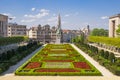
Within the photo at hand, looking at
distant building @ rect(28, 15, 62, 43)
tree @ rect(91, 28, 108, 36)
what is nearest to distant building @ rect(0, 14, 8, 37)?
distant building @ rect(28, 15, 62, 43)

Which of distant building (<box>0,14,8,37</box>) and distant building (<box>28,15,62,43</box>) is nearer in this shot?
distant building (<box>0,14,8,37</box>)

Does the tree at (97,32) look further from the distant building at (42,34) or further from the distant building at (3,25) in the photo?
the distant building at (3,25)

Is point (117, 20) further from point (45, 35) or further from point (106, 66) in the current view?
point (106, 66)

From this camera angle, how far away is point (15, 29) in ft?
592

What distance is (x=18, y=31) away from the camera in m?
184

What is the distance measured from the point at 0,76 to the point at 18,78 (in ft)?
8.56

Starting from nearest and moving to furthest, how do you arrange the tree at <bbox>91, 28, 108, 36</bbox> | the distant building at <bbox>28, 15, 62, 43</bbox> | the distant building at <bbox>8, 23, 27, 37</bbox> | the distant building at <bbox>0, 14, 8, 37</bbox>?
the distant building at <bbox>0, 14, 8, 37</bbox> < the distant building at <bbox>28, 15, 62, 43</bbox> < the tree at <bbox>91, 28, 108, 36</bbox> < the distant building at <bbox>8, 23, 27, 37</bbox>

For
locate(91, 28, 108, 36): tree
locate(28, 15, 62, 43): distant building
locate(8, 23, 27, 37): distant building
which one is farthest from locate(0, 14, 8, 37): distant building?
locate(91, 28, 108, 36): tree

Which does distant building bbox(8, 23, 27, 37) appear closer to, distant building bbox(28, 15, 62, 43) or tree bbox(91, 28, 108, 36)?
distant building bbox(28, 15, 62, 43)

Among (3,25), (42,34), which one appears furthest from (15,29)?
(3,25)

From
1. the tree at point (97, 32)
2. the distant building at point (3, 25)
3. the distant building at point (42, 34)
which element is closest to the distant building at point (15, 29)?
the distant building at point (42, 34)

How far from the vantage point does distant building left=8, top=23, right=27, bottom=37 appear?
177812 mm

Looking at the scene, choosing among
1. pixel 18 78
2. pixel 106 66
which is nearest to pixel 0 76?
pixel 18 78

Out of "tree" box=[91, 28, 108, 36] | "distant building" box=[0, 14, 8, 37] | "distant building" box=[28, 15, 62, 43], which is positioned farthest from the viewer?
"tree" box=[91, 28, 108, 36]
